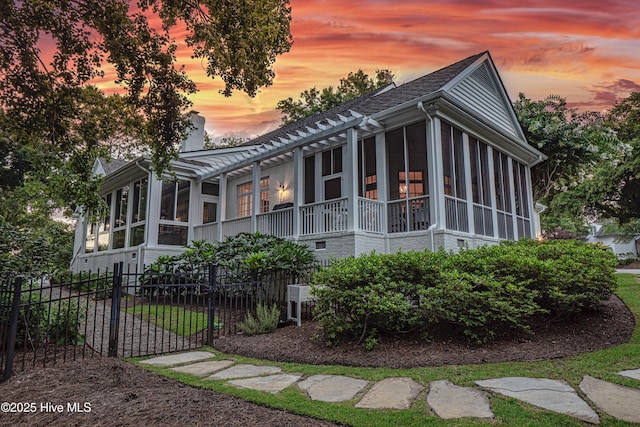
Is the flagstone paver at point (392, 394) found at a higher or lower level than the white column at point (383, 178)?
lower

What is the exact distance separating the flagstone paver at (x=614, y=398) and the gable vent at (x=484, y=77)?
10.8m

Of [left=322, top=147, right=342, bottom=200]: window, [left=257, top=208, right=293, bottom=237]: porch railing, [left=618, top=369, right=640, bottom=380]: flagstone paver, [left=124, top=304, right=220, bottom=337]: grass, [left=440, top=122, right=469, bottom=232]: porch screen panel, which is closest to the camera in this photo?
[left=618, top=369, right=640, bottom=380]: flagstone paver

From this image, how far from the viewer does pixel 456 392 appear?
133 inches

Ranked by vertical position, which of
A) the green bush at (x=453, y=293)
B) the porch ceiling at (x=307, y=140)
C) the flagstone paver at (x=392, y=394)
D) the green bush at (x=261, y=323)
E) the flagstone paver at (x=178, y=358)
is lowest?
the flagstone paver at (x=178, y=358)

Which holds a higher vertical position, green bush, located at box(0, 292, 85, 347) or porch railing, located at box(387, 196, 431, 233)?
porch railing, located at box(387, 196, 431, 233)

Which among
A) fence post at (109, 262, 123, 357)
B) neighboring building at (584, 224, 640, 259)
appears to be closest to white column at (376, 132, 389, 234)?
A: fence post at (109, 262, 123, 357)

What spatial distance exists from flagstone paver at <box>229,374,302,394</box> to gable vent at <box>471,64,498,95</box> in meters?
11.4

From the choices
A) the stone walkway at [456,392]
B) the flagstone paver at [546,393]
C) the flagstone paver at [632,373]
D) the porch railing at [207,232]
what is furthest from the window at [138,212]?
the flagstone paver at [632,373]

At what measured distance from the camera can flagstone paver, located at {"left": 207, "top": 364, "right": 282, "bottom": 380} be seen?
4.25 meters

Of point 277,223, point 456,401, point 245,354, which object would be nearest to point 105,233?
point 277,223

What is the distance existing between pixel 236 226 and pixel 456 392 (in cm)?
1051

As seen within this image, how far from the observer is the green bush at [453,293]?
502 centimetres

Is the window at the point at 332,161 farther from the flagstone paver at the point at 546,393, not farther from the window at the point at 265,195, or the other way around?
the flagstone paver at the point at 546,393

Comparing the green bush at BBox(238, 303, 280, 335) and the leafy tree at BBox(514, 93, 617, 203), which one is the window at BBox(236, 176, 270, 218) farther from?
the leafy tree at BBox(514, 93, 617, 203)
